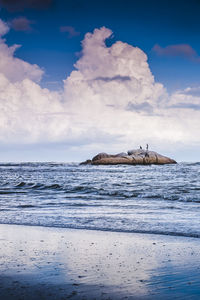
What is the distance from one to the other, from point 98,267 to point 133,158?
228ft

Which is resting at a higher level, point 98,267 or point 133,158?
point 133,158

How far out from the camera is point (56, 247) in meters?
5.35

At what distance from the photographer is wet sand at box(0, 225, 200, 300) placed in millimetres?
3418

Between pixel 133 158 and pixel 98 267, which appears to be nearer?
pixel 98 267

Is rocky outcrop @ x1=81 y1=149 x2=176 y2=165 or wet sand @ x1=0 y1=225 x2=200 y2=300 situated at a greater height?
rocky outcrop @ x1=81 y1=149 x2=176 y2=165

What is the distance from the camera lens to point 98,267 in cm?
422

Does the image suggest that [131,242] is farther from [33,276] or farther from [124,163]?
[124,163]

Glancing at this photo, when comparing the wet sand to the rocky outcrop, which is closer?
the wet sand

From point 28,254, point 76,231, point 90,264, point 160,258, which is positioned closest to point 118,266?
point 90,264

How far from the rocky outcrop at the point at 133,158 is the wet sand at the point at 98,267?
66313 millimetres

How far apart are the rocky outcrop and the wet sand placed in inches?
2611

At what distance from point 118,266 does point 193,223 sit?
12.9 feet

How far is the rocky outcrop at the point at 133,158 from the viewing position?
72.9 m

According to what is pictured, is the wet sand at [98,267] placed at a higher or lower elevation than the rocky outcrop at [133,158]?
lower
